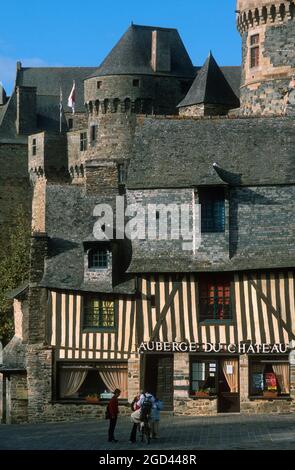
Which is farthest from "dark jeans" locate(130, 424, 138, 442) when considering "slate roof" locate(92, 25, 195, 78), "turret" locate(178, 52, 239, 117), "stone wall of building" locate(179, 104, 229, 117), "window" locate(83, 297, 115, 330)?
"slate roof" locate(92, 25, 195, 78)

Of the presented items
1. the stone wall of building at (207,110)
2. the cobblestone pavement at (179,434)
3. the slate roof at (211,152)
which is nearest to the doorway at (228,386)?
the cobblestone pavement at (179,434)

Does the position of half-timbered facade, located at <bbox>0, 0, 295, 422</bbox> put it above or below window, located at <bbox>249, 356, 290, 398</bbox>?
above

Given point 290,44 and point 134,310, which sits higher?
point 290,44

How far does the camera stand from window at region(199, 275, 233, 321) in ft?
129

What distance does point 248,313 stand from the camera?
128 ft

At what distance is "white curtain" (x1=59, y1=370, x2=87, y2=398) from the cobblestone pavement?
1402 mm

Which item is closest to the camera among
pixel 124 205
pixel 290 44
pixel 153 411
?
pixel 153 411

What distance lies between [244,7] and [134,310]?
2157cm

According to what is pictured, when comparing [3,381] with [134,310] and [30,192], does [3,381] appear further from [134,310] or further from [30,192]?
[30,192]

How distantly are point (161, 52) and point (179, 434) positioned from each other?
43.9m

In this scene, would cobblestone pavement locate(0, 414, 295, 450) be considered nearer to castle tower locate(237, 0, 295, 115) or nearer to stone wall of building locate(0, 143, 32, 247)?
castle tower locate(237, 0, 295, 115)

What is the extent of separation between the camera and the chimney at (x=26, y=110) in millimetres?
88000

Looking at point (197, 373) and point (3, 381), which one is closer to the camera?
point (197, 373)

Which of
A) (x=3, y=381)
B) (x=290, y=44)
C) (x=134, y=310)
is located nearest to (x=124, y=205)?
(x=134, y=310)
